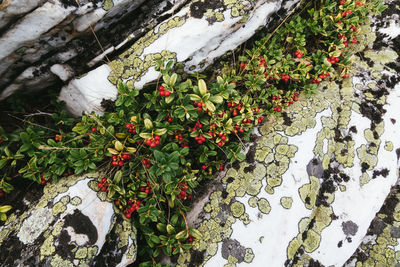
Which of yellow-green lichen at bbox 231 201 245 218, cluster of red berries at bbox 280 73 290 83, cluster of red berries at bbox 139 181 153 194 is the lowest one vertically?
yellow-green lichen at bbox 231 201 245 218

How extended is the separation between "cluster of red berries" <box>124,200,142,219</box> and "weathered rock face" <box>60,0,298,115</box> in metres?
1.60

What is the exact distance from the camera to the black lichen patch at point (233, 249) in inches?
134

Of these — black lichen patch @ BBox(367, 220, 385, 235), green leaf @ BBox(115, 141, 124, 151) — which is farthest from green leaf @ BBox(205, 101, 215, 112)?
black lichen patch @ BBox(367, 220, 385, 235)

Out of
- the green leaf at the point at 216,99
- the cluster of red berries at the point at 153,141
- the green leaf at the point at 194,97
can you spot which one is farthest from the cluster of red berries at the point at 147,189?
the green leaf at the point at 216,99

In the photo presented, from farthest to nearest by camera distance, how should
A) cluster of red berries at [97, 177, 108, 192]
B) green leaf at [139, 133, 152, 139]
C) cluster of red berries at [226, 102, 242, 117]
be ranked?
cluster of red berries at [226, 102, 242, 117] < cluster of red berries at [97, 177, 108, 192] < green leaf at [139, 133, 152, 139]

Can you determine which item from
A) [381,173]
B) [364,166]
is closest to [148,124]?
[364,166]

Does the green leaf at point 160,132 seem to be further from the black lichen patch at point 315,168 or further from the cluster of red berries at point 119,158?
the black lichen patch at point 315,168

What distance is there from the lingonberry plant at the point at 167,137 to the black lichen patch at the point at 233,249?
455 mm

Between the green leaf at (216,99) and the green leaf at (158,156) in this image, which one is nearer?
the green leaf at (158,156)

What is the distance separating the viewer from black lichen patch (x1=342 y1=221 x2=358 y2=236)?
3.59 metres

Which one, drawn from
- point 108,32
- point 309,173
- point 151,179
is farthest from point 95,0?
point 309,173

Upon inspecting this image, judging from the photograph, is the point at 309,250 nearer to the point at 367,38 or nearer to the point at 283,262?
the point at 283,262

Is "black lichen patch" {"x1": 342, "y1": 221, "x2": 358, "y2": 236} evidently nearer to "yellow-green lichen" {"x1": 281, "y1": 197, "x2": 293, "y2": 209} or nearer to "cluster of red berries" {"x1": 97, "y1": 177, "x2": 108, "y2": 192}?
"yellow-green lichen" {"x1": 281, "y1": 197, "x2": 293, "y2": 209}

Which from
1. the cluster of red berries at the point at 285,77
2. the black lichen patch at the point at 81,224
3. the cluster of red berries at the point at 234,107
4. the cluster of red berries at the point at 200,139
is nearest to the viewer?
the black lichen patch at the point at 81,224
